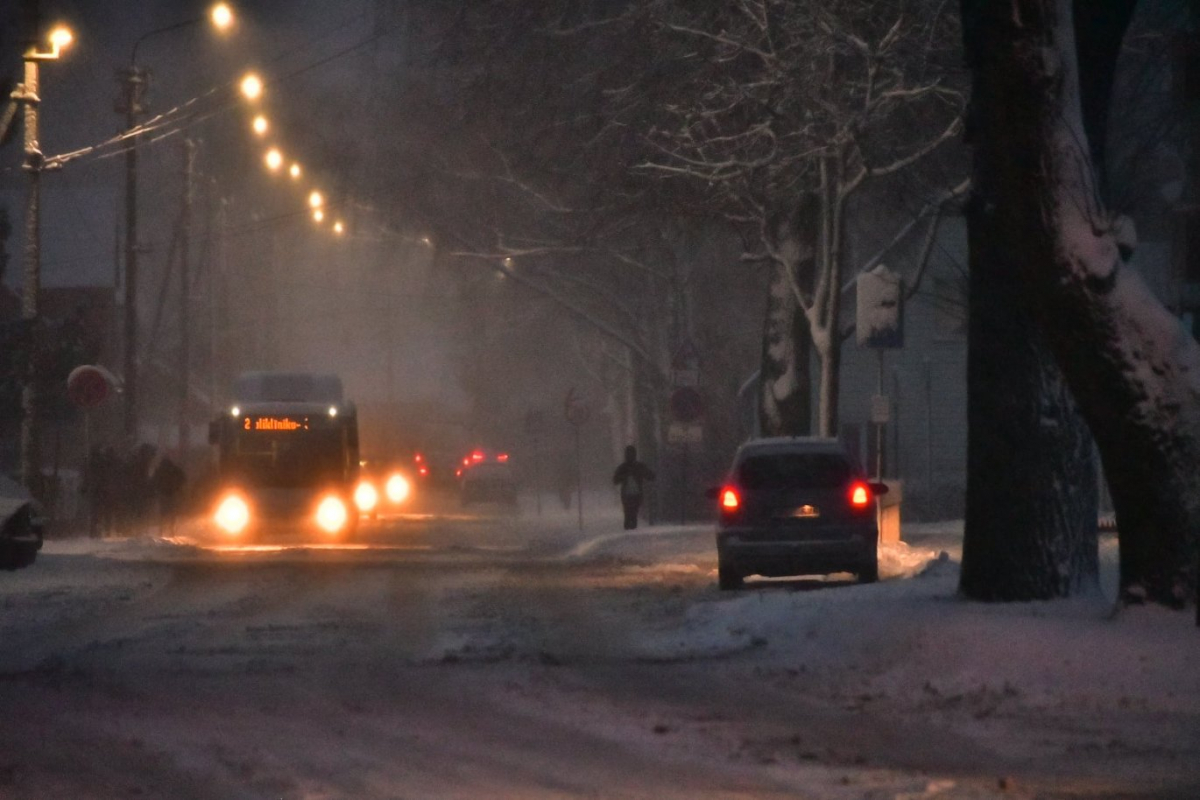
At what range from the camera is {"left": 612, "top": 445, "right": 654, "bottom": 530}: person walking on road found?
39281mm

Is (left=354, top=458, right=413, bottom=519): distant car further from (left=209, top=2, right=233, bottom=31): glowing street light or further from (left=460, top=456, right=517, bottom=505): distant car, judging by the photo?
(left=209, top=2, right=233, bottom=31): glowing street light

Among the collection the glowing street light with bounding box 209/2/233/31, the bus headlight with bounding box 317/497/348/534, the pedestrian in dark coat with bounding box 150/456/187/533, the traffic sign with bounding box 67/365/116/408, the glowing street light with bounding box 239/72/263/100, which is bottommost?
the bus headlight with bounding box 317/497/348/534

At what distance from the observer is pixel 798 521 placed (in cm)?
2319

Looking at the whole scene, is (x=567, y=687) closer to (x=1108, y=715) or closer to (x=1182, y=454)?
(x=1108, y=715)

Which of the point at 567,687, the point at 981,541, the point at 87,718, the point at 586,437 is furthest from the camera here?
the point at 586,437

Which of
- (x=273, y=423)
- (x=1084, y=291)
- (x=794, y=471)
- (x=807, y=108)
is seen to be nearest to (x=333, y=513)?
(x=273, y=423)

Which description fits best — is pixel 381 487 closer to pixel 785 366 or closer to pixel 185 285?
pixel 185 285

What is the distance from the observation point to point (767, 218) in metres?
31.8

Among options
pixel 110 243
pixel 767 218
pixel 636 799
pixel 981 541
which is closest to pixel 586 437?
pixel 110 243

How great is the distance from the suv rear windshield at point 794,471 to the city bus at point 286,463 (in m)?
16.1

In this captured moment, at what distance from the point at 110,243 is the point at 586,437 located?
2086cm

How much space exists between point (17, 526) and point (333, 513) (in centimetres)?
1144

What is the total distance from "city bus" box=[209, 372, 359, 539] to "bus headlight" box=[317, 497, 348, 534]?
0.02 m

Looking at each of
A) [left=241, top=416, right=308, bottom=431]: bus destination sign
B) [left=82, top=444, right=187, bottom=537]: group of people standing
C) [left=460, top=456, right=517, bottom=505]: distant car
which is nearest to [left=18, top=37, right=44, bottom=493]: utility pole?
[left=82, top=444, right=187, bottom=537]: group of people standing
